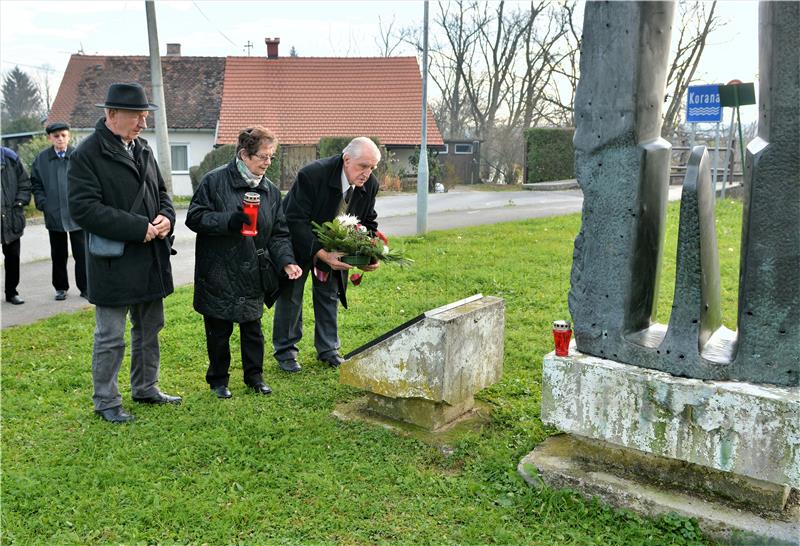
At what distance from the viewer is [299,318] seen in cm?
597

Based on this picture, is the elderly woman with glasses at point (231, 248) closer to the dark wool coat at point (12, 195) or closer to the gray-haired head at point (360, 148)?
the gray-haired head at point (360, 148)

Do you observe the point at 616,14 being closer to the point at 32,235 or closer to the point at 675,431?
the point at 675,431

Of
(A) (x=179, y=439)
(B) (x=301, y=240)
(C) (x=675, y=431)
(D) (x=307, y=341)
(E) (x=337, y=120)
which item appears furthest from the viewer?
(E) (x=337, y=120)

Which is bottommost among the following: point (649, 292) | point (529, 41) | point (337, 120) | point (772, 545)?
point (772, 545)

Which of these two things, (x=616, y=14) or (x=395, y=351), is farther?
(x=395, y=351)

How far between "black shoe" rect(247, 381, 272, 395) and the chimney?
27.8 metres

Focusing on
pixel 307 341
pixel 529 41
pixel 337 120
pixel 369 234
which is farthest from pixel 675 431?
pixel 529 41

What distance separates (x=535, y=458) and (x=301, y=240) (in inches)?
100

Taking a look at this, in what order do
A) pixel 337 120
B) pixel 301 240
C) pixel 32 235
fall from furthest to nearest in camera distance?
pixel 337 120
pixel 32 235
pixel 301 240

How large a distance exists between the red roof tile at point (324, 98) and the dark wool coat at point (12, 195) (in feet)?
61.7

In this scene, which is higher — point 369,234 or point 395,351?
point 369,234

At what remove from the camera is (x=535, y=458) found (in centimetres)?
398

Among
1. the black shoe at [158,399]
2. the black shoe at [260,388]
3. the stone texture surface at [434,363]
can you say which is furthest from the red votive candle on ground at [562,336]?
the black shoe at [158,399]

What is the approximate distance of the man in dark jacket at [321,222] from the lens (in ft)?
17.9
